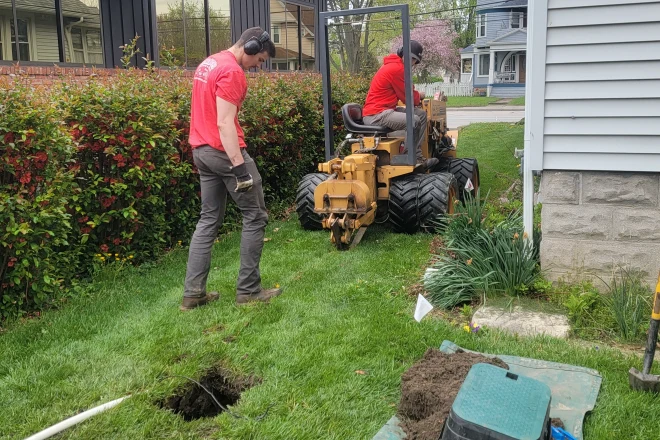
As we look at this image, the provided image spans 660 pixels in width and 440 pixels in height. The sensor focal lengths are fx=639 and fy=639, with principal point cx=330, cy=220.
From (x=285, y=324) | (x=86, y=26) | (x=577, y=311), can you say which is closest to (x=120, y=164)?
(x=285, y=324)

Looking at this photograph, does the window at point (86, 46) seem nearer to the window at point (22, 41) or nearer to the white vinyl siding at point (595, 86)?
the window at point (22, 41)

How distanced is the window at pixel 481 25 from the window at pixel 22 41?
4362 centimetres

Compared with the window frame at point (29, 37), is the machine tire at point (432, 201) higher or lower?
lower

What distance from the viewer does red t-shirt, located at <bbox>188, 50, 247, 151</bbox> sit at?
15.0 feet

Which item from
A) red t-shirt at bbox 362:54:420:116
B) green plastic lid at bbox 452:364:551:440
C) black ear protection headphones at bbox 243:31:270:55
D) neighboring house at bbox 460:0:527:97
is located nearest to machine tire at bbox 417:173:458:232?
red t-shirt at bbox 362:54:420:116

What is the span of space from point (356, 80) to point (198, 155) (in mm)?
8489

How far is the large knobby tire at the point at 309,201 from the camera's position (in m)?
7.10

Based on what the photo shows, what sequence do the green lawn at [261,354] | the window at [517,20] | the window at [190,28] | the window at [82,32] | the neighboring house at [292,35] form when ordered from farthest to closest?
the window at [517,20] < the neighboring house at [292,35] < the window at [190,28] < the window at [82,32] < the green lawn at [261,354]

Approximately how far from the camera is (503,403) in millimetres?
2547

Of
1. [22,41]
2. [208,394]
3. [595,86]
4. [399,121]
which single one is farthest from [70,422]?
[22,41]

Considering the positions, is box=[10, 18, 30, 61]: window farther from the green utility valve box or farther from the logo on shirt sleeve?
the green utility valve box

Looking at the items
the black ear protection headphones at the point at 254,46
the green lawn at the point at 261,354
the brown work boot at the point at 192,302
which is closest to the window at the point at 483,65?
the green lawn at the point at 261,354

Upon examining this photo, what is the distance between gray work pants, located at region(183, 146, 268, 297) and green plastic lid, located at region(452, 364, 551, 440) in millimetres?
2577

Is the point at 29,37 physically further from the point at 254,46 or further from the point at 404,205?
the point at 404,205
